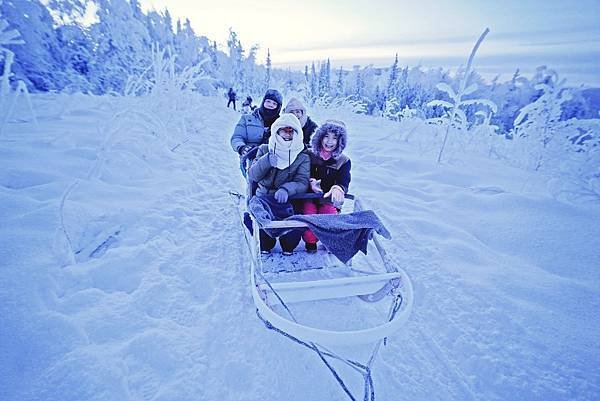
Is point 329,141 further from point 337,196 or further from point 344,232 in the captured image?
point 344,232

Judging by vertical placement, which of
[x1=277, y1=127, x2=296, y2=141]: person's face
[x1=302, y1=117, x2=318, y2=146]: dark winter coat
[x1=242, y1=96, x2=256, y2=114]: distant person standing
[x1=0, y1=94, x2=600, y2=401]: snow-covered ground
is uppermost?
[x1=277, y1=127, x2=296, y2=141]: person's face

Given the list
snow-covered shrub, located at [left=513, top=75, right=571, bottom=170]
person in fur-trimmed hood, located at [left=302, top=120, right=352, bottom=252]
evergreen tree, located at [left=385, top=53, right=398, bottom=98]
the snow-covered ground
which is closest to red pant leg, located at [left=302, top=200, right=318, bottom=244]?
person in fur-trimmed hood, located at [left=302, top=120, right=352, bottom=252]

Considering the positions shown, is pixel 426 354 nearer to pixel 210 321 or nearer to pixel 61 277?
pixel 210 321

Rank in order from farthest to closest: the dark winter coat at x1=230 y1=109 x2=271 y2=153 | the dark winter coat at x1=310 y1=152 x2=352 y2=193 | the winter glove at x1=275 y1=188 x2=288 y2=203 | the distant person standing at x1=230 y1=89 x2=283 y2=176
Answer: the dark winter coat at x1=230 y1=109 x2=271 y2=153, the distant person standing at x1=230 y1=89 x2=283 y2=176, the dark winter coat at x1=310 y1=152 x2=352 y2=193, the winter glove at x1=275 y1=188 x2=288 y2=203

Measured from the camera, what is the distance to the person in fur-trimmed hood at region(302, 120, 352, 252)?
2.88 metres

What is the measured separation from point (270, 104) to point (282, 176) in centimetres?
199

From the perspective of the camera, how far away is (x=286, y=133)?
2750 mm

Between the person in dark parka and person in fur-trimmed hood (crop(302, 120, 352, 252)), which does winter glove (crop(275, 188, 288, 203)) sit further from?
the person in dark parka

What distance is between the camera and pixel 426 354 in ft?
6.42

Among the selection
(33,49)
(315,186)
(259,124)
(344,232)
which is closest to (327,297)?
(344,232)

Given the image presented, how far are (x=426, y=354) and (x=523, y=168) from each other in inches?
274

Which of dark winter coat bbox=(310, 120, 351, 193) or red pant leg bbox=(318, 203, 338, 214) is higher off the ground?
dark winter coat bbox=(310, 120, 351, 193)

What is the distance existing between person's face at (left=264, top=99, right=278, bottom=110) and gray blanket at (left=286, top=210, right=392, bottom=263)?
2740mm

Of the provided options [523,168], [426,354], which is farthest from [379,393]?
[523,168]
